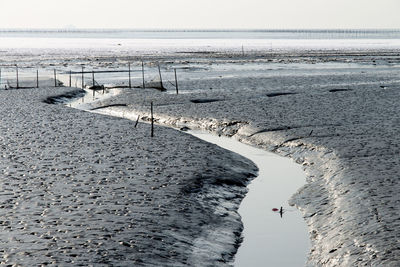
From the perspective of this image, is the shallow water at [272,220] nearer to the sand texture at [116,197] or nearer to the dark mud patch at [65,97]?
the sand texture at [116,197]

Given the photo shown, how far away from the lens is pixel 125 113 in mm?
30328

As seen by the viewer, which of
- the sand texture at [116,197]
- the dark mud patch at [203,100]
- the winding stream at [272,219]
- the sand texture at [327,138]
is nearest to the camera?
the sand texture at [116,197]

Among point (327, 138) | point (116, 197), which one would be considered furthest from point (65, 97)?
point (116, 197)

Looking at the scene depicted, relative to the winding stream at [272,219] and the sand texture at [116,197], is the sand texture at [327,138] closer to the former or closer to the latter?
the winding stream at [272,219]

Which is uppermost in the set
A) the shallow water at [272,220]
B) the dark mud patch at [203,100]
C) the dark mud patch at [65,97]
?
the dark mud patch at [203,100]

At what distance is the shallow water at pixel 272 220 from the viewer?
1141 cm

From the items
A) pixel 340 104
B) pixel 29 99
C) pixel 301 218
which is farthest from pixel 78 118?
pixel 301 218

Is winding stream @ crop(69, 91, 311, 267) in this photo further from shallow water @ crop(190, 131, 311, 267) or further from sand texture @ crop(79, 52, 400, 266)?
sand texture @ crop(79, 52, 400, 266)

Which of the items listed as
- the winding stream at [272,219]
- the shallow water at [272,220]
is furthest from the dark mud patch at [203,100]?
the shallow water at [272,220]

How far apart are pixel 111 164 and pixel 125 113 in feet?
43.7

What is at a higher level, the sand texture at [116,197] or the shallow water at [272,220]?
the sand texture at [116,197]

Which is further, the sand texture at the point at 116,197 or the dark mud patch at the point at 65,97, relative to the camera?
the dark mud patch at the point at 65,97

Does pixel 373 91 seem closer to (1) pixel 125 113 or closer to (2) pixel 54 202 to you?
(1) pixel 125 113

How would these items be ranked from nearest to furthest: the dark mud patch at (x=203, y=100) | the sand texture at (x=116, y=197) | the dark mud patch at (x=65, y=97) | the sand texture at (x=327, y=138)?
the sand texture at (x=116, y=197)
the sand texture at (x=327, y=138)
the dark mud patch at (x=203, y=100)
the dark mud patch at (x=65, y=97)
